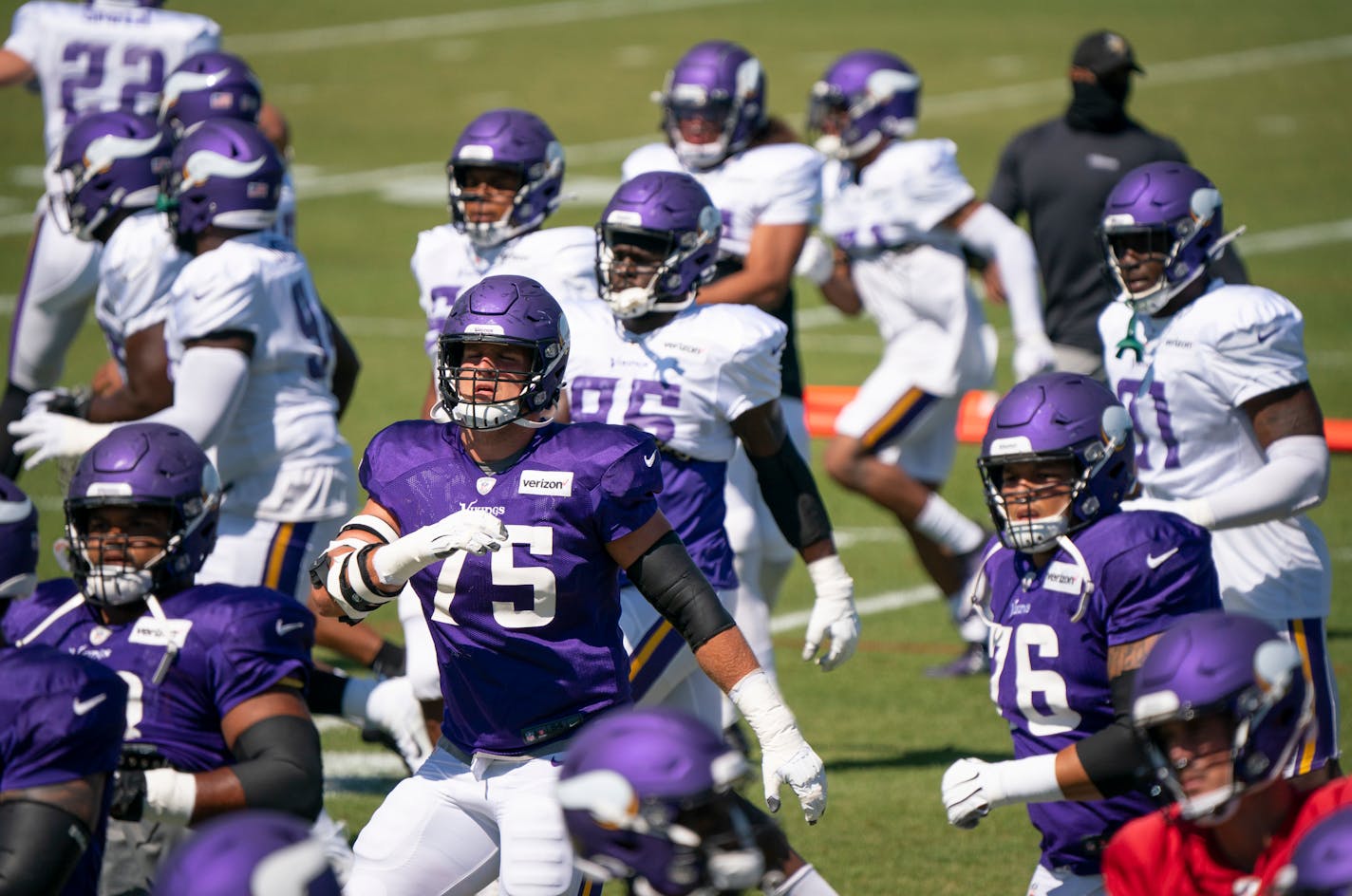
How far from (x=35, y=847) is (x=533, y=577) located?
1.23 meters

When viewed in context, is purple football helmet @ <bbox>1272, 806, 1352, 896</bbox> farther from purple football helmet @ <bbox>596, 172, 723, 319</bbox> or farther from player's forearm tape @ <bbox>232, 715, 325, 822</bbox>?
purple football helmet @ <bbox>596, 172, 723, 319</bbox>

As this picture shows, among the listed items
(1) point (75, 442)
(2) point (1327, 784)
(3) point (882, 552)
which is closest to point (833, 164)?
(3) point (882, 552)

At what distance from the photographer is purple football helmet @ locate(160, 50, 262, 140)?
855cm

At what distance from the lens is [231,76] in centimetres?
863

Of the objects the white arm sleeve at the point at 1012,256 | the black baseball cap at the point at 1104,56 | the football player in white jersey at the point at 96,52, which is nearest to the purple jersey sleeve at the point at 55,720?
the white arm sleeve at the point at 1012,256

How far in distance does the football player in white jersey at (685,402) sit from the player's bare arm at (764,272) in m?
1.29

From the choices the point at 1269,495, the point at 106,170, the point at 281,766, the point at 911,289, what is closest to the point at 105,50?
the point at 106,170

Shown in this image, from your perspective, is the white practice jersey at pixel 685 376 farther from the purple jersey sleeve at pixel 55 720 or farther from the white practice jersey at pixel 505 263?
the purple jersey sleeve at pixel 55 720

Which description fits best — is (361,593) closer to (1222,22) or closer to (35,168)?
(35,168)

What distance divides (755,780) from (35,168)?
15036 mm

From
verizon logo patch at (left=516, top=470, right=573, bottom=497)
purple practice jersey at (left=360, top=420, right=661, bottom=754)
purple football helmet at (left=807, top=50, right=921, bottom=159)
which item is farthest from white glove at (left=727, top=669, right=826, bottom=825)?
purple football helmet at (left=807, top=50, right=921, bottom=159)

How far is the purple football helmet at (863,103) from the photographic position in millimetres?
9242

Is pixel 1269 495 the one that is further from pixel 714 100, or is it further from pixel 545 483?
pixel 714 100

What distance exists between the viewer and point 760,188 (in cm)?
770
